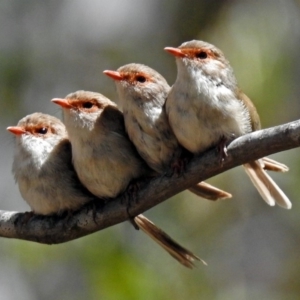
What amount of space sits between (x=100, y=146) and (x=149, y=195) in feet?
1.80

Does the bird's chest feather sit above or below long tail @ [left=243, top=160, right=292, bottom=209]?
above

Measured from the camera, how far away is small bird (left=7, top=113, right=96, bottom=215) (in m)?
5.89

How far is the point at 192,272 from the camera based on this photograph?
9.55 m

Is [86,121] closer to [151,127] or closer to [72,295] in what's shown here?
[151,127]

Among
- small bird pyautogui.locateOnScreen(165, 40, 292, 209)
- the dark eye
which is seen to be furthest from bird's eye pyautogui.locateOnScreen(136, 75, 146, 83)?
the dark eye

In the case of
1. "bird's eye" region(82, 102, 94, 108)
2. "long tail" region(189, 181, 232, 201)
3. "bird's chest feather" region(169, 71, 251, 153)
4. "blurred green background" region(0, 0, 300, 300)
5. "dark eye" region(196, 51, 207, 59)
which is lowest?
"blurred green background" region(0, 0, 300, 300)

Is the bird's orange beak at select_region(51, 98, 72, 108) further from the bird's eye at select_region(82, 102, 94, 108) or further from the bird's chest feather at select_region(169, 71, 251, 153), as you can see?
the bird's chest feather at select_region(169, 71, 251, 153)

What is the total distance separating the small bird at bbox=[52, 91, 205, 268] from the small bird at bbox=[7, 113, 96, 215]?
193 mm

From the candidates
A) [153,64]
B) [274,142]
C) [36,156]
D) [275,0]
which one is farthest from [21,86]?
[274,142]

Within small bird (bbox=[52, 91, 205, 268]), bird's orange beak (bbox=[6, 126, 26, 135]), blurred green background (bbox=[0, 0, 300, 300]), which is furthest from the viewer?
blurred green background (bbox=[0, 0, 300, 300])

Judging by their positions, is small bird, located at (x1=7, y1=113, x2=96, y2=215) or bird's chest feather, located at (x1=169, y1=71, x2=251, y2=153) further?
small bird, located at (x1=7, y1=113, x2=96, y2=215)

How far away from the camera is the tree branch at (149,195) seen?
4.95m

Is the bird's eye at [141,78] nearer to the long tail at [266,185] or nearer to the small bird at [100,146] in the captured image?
the small bird at [100,146]

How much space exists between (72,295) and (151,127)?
4.15 meters
